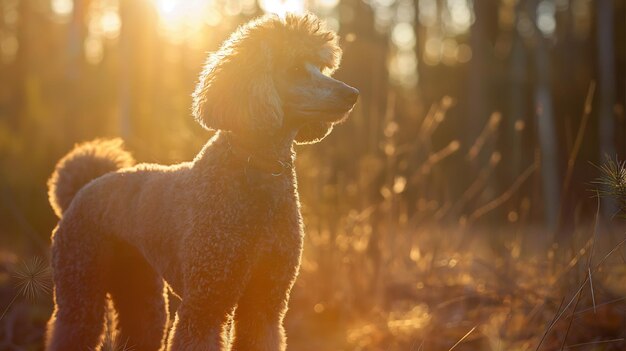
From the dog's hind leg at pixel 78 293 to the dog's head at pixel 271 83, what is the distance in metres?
1.33

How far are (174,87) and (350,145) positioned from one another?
419 cm

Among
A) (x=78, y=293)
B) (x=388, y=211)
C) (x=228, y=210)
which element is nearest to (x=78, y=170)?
(x=78, y=293)

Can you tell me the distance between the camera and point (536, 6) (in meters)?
16.1

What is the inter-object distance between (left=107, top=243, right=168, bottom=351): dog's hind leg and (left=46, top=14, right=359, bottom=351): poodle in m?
0.19

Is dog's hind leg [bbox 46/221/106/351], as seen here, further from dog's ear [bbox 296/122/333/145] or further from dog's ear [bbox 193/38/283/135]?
dog's ear [bbox 296/122/333/145]

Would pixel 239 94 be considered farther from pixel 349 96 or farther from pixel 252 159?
pixel 349 96

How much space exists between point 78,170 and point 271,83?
1984 millimetres

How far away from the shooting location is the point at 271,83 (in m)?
3.72

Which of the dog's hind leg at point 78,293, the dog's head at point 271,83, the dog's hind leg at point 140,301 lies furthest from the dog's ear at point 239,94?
the dog's hind leg at point 140,301

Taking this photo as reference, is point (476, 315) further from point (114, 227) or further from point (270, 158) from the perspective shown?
point (114, 227)

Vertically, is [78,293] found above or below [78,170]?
below

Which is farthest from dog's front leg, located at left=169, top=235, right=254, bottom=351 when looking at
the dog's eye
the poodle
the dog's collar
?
the dog's eye

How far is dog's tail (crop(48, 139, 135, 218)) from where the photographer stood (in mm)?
4898

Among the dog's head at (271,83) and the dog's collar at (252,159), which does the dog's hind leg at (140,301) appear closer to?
the dog's collar at (252,159)
